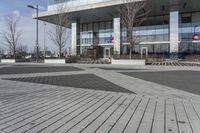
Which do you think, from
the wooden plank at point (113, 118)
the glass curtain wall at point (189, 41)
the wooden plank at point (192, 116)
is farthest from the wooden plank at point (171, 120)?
the glass curtain wall at point (189, 41)

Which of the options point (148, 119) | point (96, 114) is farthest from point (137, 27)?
point (148, 119)

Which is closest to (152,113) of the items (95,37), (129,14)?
(129,14)

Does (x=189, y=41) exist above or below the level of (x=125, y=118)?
above

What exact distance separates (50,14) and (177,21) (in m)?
23.3

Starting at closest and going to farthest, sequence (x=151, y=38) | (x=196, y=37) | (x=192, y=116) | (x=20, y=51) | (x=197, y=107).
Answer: (x=192, y=116), (x=197, y=107), (x=196, y=37), (x=151, y=38), (x=20, y=51)

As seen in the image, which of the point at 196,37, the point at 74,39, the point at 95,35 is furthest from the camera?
the point at 95,35

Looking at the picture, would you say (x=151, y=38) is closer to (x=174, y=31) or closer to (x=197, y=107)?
(x=174, y=31)

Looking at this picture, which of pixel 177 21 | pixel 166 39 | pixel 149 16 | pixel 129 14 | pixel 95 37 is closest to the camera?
pixel 129 14

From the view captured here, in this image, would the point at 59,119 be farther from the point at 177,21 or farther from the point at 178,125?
A: the point at 177,21

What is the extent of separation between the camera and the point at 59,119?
568cm

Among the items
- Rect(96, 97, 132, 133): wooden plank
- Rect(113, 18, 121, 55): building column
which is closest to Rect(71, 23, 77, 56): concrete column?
Rect(113, 18, 121, 55): building column

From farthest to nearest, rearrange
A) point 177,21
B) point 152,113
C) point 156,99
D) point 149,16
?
1. point 149,16
2. point 177,21
3. point 156,99
4. point 152,113

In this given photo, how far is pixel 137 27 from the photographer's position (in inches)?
1852

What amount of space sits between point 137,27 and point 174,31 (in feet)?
27.9
